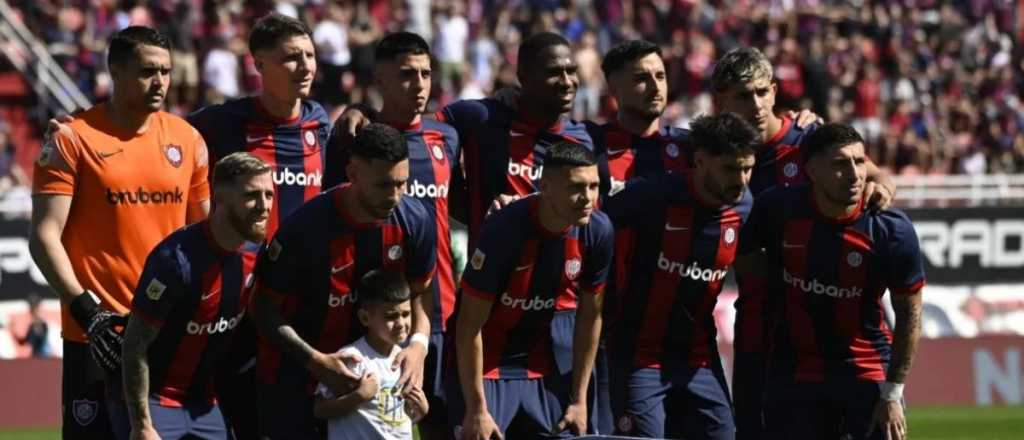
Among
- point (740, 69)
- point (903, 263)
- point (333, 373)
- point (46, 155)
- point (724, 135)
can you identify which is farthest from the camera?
point (740, 69)

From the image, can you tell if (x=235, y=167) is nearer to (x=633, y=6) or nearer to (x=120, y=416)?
(x=120, y=416)

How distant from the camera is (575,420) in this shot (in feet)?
28.6

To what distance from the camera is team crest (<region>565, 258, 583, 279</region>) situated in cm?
872

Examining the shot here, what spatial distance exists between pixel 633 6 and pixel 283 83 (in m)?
18.6

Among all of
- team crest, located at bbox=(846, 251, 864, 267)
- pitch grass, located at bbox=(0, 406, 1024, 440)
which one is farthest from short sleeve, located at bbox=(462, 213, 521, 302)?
pitch grass, located at bbox=(0, 406, 1024, 440)

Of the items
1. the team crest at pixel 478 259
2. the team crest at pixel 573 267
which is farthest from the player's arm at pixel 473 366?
the team crest at pixel 573 267

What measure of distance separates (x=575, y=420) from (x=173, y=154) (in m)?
2.22

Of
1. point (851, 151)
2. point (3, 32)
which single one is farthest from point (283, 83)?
point (3, 32)

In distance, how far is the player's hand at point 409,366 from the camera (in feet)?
27.5

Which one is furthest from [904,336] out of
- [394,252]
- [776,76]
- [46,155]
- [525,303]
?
[776,76]

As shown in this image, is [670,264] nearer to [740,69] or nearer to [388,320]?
[740,69]

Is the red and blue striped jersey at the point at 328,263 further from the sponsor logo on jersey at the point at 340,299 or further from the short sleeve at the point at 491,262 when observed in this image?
the short sleeve at the point at 491,262

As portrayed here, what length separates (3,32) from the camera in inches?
869

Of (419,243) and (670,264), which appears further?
(670,264)
